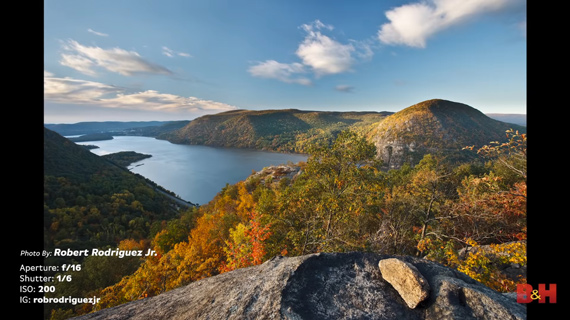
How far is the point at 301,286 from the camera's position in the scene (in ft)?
12.2

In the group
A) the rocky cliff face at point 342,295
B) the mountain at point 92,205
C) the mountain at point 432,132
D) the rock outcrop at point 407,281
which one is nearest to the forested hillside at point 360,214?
the rocky cliff face at point 342,295

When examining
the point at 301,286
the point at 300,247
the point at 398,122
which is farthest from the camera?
the point at 398,122

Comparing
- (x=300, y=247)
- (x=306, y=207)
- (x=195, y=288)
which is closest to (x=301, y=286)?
(x=195, y=288)

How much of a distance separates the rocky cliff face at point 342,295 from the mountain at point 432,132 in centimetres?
10748

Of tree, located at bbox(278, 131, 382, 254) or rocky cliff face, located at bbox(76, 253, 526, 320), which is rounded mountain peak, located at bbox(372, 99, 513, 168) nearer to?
tree, located at bbox(278, 131, 382, 254)

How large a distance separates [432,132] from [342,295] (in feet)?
509

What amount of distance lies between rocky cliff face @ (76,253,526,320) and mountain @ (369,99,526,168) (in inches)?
4232

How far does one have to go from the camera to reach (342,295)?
11.8 feet
